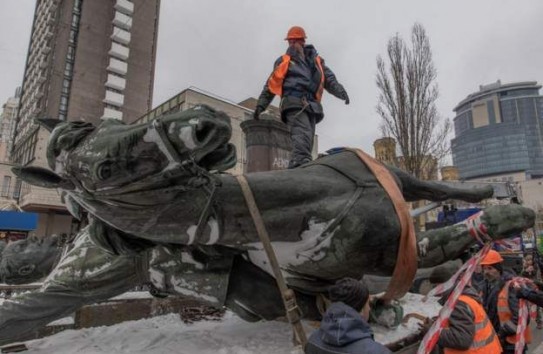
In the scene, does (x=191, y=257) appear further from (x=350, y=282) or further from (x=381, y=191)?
(x=381, y=191)

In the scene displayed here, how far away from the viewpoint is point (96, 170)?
133cm

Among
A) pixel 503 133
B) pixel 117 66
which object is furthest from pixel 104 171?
pixel 503 133

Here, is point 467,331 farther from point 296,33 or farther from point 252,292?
point 296,33

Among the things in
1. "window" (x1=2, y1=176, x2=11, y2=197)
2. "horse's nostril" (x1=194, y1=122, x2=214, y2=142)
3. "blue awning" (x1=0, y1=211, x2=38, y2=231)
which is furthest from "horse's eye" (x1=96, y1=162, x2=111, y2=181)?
"window" (x1=2, y1=176, x2=11, y2=197)

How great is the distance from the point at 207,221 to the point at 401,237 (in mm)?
937

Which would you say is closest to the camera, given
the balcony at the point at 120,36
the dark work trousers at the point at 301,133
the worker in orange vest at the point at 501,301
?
the dark work trousers at the point at 301,133

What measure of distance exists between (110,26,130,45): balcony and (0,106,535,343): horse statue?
5435 centimetres

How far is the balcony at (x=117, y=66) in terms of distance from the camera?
160 feet

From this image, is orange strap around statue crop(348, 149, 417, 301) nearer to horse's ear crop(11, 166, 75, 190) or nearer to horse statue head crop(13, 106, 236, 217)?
horse statue head crop(13, 106, 236, 217)

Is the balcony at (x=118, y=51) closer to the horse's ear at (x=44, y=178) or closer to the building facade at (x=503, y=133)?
the horse's ear at (x=44, y=178)

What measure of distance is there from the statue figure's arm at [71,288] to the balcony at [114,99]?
4995cm

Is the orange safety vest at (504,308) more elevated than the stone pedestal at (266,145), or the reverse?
the stone pedestal at (266,145)

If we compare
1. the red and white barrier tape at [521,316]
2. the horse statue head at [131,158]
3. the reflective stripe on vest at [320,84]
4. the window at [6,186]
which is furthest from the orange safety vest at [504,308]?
the window at [6,186]

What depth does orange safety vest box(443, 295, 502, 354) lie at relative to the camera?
3.33 meters
